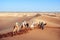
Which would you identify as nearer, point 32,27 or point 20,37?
point 20,37

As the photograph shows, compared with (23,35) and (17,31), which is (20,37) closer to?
(23,35)

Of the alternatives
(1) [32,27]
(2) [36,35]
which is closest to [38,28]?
(1) [32,27]

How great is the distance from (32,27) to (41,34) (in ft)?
4.27

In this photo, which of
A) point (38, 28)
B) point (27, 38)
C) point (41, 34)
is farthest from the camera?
point (38, 28)

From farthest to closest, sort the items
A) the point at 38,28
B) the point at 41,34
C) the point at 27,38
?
1. the point at 38,28
2. the point at 41,34
3. the point at 27,38

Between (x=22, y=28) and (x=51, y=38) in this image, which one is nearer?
(x=51, y=38)

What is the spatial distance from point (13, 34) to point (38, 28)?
1574mm

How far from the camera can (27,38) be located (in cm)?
894

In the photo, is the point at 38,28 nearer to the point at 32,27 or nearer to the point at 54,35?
the point at 32,27

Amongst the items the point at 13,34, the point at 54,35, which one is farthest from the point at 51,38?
the point at 13,34

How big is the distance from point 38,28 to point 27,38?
67.0 inches

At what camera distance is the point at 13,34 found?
378 inches

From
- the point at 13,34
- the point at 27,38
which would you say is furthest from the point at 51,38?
the point at 13,34

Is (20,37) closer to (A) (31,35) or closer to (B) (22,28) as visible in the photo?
(A) (31,35)
